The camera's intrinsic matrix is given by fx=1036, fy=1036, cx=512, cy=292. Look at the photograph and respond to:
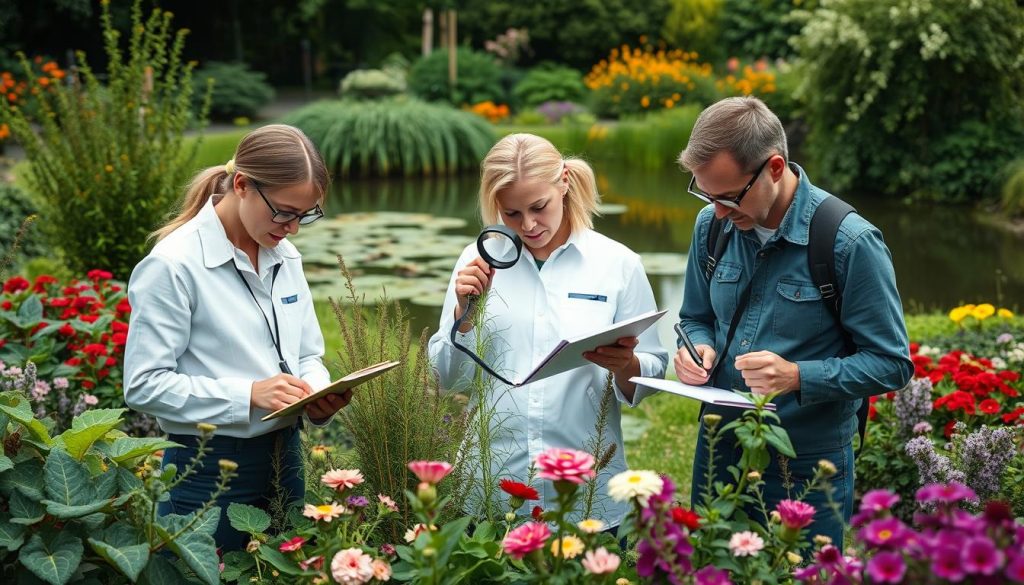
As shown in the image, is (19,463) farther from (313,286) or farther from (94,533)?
(313,286)

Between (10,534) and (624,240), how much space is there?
8.33m

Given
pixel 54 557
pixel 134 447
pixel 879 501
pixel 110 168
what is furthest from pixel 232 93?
pixel 879 501

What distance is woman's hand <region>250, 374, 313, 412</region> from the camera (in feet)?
7.41

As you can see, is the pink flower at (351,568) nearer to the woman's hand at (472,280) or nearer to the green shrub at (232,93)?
the woman's hand at (472,280)

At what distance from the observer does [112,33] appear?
19.9ft

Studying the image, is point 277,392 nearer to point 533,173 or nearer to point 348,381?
point 348,381

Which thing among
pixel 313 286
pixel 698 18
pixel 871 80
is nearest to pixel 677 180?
pixel 871 80

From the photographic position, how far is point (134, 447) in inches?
76.7

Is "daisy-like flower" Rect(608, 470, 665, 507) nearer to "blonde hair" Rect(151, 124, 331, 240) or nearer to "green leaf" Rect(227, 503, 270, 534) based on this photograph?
"green leaf" Rect(227, 503, 270, 534)

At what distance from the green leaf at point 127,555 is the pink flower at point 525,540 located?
2.06 feet

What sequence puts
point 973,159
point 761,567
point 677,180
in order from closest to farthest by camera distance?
point 761,567
point 973,159
point 677,180

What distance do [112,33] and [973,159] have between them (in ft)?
31.1

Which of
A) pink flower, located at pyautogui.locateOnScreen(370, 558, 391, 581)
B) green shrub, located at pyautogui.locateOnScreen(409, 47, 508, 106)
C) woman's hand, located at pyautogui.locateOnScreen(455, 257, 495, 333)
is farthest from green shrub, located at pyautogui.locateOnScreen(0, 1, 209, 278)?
green shrub, located at pyautogui.locateOnScreen(409, 47, 508, 106)

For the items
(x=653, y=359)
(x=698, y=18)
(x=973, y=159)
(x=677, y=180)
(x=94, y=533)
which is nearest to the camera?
(x=94, y=533)
